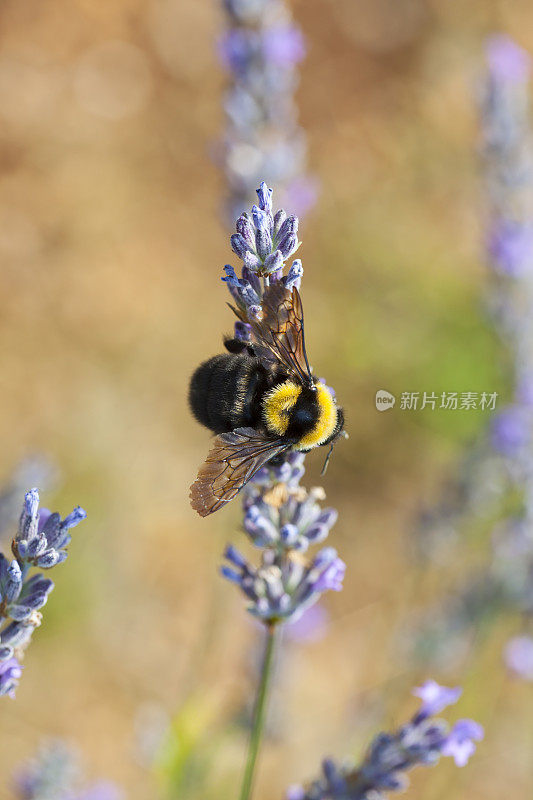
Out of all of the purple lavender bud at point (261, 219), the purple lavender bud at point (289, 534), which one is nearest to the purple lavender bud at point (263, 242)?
the purple lavender bud at point (261, 219)

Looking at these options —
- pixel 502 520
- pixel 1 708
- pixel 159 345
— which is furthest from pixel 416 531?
pixel 159 345

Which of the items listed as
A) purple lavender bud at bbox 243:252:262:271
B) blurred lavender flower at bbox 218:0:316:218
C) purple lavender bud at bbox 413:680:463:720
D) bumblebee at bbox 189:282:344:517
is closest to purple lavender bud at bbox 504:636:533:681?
purple lavender bud at bbox 413:680:463:720

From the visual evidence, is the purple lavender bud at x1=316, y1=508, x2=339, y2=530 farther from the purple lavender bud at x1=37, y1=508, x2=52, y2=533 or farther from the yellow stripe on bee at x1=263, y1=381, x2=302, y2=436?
the purple lavender bud at x1=37, y1=508, x2=52, y2=533

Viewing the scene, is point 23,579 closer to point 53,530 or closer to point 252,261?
point 53,530

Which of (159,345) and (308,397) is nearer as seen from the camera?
(308,397)

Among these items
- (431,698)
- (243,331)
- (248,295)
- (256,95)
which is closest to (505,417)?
(256,95)

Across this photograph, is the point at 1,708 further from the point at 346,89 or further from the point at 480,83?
the point at 346,89
